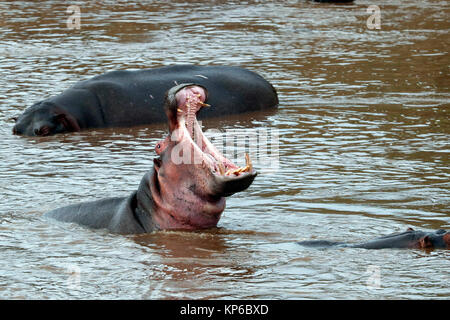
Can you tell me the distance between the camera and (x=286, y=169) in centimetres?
798

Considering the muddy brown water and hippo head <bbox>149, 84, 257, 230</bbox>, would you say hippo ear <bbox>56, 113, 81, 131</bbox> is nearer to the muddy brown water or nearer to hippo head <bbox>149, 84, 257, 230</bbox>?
the muddy brown water

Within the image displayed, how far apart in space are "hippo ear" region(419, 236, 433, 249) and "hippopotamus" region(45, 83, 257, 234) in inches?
39.9

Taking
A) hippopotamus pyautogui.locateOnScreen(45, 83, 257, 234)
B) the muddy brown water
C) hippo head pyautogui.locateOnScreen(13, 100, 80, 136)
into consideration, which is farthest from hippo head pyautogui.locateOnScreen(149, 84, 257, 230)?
hippo head pyautogui.locateOnScreen(13, 100, 80, 136)

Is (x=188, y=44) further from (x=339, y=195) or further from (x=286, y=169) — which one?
(x=339, y=195)

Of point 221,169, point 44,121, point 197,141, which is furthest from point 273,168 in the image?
point 44,121

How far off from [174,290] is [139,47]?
33.1 ft

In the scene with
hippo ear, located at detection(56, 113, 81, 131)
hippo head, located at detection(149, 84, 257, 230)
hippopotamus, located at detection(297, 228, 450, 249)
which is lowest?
hippo ear, located at detection(56, 113, 81, 131)

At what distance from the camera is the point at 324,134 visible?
9375 mm

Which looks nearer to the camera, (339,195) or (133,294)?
(133,294)

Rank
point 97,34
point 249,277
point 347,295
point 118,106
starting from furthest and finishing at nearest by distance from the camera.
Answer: point 97,34 < point 118,106 < point 249,277 < point 347,295

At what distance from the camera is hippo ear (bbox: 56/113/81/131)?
10.0 meters

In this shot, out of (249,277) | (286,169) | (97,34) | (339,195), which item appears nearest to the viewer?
(249,277)

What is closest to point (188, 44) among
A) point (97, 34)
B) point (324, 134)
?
point (97, 34)

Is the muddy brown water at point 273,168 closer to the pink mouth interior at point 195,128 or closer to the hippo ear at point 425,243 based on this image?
the hippo ear at point 425,243
